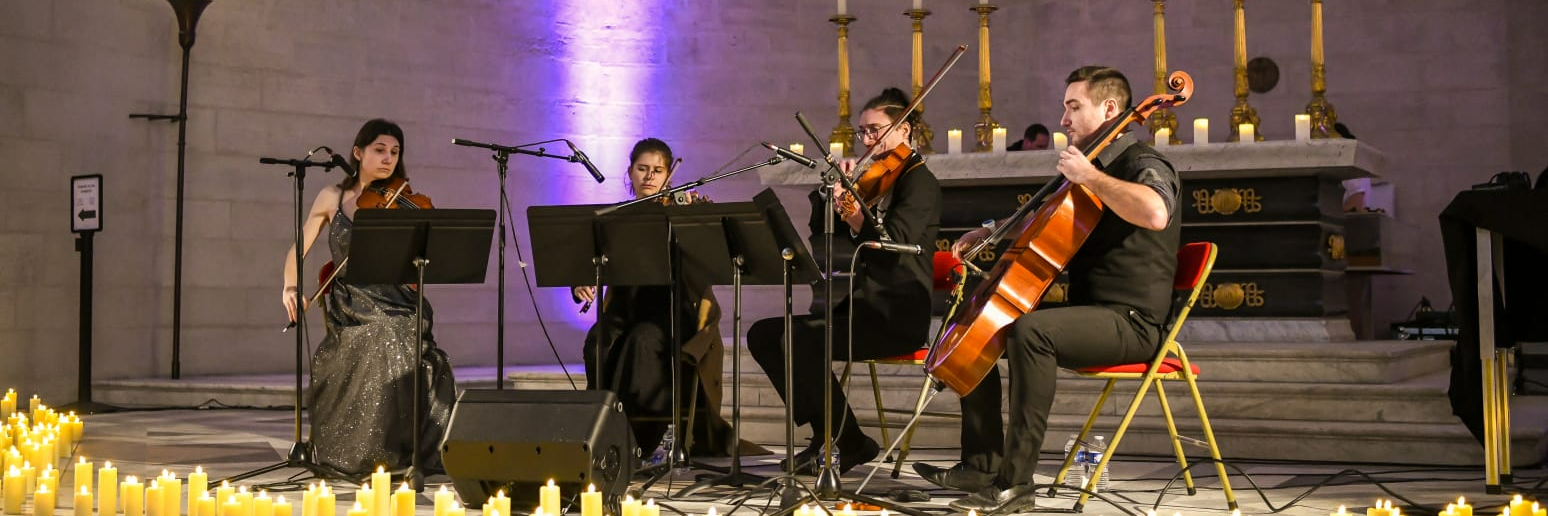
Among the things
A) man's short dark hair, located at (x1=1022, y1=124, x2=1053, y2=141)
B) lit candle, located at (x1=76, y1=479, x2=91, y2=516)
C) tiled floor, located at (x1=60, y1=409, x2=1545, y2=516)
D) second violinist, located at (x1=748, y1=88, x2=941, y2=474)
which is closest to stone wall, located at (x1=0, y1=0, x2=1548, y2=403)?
man's short dark hair, located at (x1=1022, y1=124, x2=1053, y2=141)

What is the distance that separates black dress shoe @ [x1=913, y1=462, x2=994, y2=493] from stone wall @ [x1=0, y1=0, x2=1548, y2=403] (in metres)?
4.82

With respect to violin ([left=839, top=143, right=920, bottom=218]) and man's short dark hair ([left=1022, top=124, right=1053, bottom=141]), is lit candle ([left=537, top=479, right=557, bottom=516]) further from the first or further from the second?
man's short dark hair ([left=1022, top=124, right=1053, bottom=141])

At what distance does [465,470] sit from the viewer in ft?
12.0

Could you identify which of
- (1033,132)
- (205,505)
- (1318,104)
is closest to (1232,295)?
(1318,104)

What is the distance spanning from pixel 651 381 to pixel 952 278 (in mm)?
1063

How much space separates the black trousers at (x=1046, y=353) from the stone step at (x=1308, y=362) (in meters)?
1.72

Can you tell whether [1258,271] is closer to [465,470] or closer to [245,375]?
[465,470]

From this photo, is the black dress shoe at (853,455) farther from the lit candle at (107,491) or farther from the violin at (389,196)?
the lit candle at (107,491)

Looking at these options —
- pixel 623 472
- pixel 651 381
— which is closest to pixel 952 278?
pixel 651 381

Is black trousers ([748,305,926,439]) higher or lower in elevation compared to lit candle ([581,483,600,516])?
higher

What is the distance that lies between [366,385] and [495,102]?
4.11 metres

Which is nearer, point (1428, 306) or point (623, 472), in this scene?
point (623, 472)

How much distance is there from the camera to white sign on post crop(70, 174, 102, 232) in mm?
7055

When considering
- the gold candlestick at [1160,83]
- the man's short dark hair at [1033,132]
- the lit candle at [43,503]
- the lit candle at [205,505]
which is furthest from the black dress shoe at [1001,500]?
the man's short dark hair at [1033,132]
